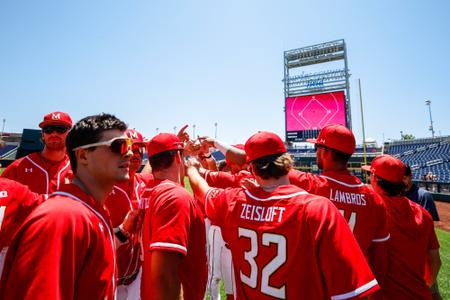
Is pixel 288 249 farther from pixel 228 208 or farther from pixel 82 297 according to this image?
pixel 82 297

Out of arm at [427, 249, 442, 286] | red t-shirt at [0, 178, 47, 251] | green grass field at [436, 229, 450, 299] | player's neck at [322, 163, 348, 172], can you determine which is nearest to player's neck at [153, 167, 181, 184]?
red t-shirt at [0, 178, 47, 251]

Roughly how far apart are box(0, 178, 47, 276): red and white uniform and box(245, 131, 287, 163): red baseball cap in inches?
78.3

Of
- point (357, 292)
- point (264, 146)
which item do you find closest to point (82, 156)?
point (264, 146)

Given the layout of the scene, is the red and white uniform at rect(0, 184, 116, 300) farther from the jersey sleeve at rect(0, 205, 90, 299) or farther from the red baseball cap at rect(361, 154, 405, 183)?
the red baseball cap at rect(361, 154, 405, 183)

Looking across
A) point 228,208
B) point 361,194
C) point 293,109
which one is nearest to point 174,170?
point 228,208

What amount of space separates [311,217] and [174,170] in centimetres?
130

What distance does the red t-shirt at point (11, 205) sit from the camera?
2.15 m

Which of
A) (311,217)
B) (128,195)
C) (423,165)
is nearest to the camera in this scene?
(311,217)

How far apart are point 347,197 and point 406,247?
65cm

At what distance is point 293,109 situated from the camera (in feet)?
99.1

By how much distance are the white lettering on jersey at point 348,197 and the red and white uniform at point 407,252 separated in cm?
37

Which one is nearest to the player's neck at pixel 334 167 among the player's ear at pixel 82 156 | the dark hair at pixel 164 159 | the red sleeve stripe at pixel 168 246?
the dark hair at pixel 164 159

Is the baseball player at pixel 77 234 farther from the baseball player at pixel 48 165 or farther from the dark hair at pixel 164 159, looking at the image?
the baseball player at pixel 48 165

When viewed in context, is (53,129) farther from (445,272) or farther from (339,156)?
(445,272)
